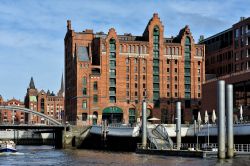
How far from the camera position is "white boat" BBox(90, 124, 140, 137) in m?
125

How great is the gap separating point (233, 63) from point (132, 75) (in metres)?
31.6

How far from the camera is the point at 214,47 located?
19762 centimetres

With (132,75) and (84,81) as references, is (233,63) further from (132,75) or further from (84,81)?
(84,81)

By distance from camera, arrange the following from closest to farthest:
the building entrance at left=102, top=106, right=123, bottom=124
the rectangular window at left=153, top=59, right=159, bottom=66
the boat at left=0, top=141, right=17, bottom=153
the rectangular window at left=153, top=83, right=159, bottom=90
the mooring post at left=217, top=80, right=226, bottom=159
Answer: the mooring post at left=217, top=80, right=226, bottom=159, the boat at left=0, top=141, right=17, bottom=153, the building entrance at left=102, top=106, right=123, bottom=124, the rectangular window at left=153, top=59, right=159, bottom=66, the rectangular window at left=153, top=83, right=159, bottom=90

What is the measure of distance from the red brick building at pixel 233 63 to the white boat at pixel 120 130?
74.4 feet

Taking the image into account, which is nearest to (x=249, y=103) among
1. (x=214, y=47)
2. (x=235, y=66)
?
(x=235, y=66)

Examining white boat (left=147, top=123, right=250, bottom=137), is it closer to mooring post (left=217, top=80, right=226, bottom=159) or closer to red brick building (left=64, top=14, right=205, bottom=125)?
mooring post (left=217, top=80, right=226, bottom=159)

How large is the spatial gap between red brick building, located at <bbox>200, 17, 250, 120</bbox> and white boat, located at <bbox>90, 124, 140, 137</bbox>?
22664mm

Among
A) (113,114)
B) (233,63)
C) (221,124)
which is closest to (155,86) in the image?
(113,114)

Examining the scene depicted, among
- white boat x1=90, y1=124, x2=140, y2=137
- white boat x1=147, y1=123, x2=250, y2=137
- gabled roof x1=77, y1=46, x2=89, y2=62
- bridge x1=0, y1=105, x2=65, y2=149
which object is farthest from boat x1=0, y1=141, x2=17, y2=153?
gabled roof x1=77, y1=46, x2=89, y2=62

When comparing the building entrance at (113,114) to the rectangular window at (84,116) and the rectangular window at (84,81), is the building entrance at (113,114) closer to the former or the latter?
the rectangular window at (84,116)

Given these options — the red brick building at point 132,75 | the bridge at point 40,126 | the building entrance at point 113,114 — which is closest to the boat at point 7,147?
the bridge at point 40,126

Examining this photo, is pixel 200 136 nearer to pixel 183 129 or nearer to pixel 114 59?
pixel 183 129

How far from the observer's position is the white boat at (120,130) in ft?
411
